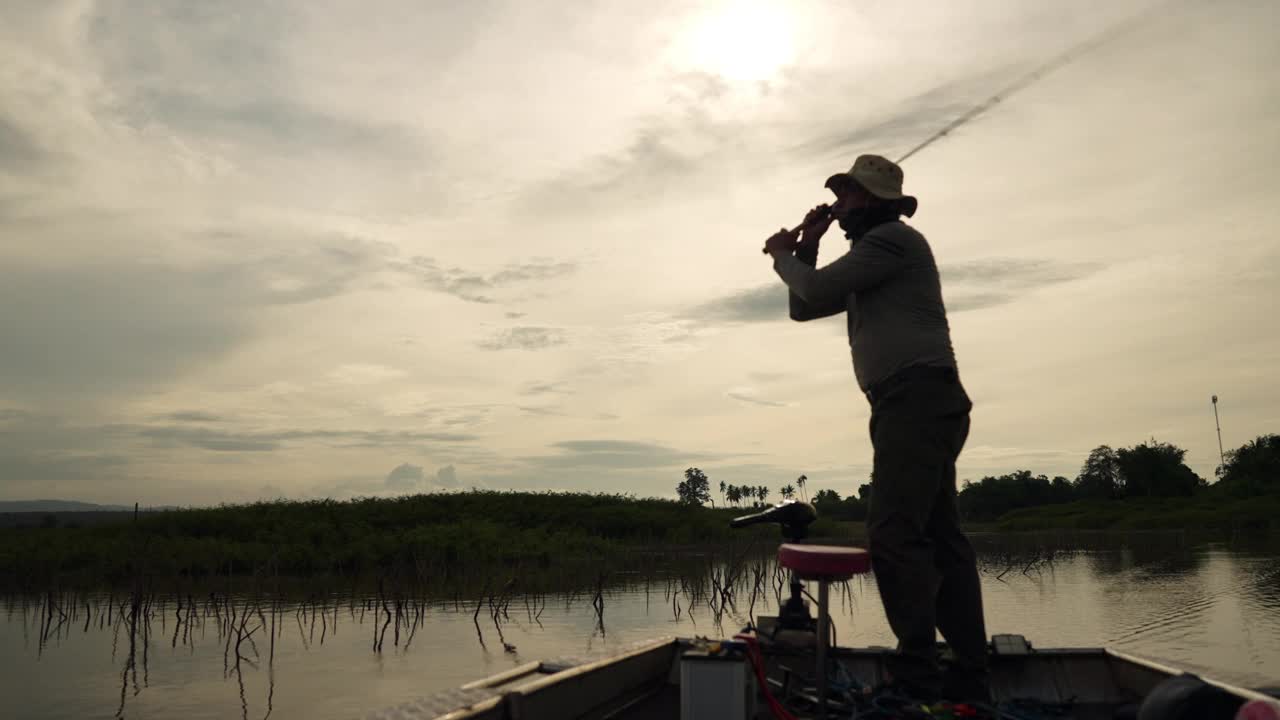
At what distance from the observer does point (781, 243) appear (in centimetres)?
446

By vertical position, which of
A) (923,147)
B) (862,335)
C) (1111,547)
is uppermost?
(923,147)

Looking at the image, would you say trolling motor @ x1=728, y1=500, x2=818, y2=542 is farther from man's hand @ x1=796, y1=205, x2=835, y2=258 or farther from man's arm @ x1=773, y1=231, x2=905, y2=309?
man's hand @ x1=796, y1=205, x2=835, y2=258

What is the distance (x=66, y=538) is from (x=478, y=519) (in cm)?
1109

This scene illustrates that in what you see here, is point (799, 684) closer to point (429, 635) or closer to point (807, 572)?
point (807, 572)

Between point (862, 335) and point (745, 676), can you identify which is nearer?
point (745, 676)

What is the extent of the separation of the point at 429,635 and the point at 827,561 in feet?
32.2

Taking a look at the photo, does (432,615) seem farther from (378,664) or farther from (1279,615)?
(1279,615)

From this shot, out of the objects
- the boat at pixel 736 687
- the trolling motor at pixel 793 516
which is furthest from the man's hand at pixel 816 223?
the boat at pixel 736 687

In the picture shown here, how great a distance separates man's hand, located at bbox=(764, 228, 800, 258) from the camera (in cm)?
445

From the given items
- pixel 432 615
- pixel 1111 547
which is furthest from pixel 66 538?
pixel 1111 547

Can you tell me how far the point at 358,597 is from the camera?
16.1 m

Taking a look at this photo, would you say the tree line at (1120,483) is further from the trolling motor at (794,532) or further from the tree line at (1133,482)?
the trolling motor at (794,532)

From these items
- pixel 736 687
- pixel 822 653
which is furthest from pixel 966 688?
pixel 736 687

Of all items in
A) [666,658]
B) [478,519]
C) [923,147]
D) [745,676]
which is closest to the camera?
[745,676]
